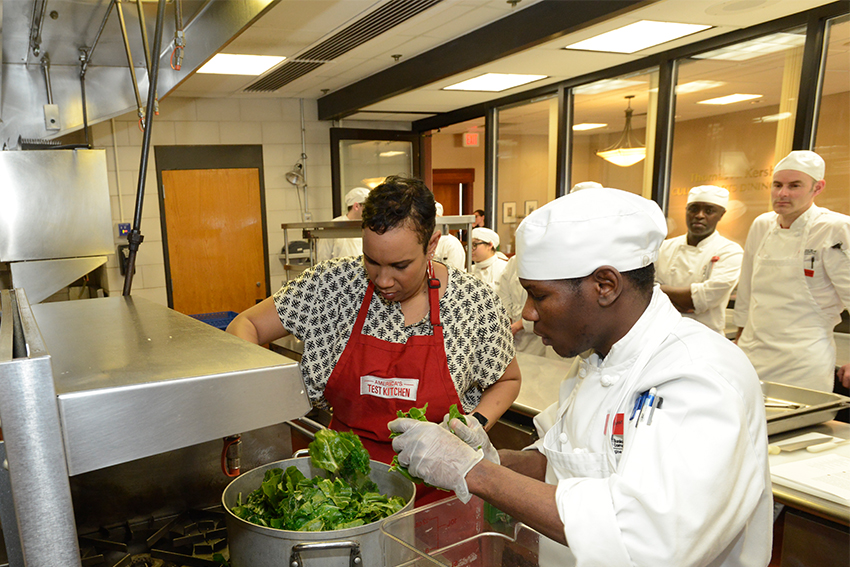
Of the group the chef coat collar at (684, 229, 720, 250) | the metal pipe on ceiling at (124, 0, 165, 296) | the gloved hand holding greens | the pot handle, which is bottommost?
the gloved hand holding greens

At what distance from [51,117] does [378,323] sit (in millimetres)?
1542

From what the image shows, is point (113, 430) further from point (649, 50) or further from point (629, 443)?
point (649, 50)

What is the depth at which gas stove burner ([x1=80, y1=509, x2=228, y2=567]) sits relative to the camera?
130 centimetres

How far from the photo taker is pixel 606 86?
190 inches

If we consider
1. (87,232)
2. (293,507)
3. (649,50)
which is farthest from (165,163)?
(293,507)

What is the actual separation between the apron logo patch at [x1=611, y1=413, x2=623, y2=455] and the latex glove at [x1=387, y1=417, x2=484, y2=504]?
228 millimetres

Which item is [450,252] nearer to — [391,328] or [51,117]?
[51,117]

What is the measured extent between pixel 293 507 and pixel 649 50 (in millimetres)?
4063

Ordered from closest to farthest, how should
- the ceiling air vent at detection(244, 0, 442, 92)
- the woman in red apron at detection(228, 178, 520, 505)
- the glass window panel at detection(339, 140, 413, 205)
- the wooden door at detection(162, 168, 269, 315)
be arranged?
the woman in red apron at detection(228, 178, 520, 505), the ceiling air vent at detection(244, 0, 442, 92), the wooden door at detection(162, 168, 269, 315), the glass window panel at detection(339, 140, 413, 205)

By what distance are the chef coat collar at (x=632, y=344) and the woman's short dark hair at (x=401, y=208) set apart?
0.66m

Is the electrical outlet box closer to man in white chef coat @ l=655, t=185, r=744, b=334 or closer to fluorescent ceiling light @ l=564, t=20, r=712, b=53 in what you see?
fluorescent ceiling light @ l=564, t=20, r=712, b=53

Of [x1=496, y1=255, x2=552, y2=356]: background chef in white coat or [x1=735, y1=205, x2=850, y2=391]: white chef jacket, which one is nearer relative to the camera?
[x1=735, y1=205, x2=850, y2=391]: white chef jacket

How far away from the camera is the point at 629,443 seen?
0.92 metres

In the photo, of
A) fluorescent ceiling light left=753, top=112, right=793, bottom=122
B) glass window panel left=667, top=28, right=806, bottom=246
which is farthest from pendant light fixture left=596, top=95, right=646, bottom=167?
fluorescent ceiling light left=753, top=112, right=793, bottom=122
